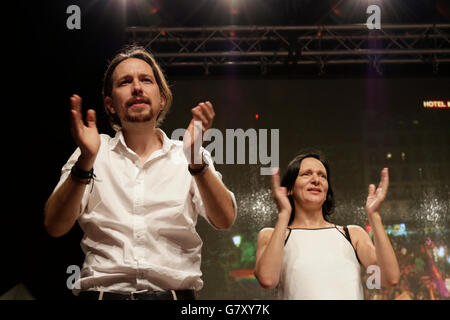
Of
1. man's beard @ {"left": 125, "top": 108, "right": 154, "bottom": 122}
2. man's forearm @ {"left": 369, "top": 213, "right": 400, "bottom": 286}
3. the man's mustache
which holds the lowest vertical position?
man's forearm @ {"left": 369, "top": 213, "right": 400, "bottom": 286}

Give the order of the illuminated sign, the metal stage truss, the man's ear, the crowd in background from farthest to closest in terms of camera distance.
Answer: the illuminated sign → the crowd in background → the metal stage truss → the man's ear

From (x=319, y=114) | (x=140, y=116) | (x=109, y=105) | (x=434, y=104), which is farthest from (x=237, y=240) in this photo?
(x=140, y=116)

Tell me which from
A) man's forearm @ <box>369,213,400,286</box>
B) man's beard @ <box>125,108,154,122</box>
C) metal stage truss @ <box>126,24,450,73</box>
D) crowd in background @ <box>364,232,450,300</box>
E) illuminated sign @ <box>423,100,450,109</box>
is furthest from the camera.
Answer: illuminated sign @ <box>423,100,450,109</box>

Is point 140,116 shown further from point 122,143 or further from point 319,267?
point 319,267

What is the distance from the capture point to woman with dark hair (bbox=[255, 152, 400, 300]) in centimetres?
202

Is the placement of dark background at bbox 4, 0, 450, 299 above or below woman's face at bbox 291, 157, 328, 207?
above

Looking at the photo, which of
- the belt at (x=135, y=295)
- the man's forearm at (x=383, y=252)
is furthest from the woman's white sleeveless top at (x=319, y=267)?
the belt at (x=135, y=295)

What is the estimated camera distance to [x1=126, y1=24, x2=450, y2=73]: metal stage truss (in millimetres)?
5070

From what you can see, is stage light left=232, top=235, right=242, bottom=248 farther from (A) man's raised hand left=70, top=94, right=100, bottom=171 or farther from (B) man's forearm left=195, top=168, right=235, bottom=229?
(A) man's raised hand left=70, top=94, right=100, bottom=171

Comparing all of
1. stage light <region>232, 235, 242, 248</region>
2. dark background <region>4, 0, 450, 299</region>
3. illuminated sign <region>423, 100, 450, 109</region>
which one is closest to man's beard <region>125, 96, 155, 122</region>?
dark background <region>4, 0, 450, 299</region>

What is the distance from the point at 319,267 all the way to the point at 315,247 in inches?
4.2

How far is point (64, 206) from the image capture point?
4.93 feet

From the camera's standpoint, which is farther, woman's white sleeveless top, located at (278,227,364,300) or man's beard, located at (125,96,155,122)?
woman's white sleeveless top, located at (278,227,364,300)

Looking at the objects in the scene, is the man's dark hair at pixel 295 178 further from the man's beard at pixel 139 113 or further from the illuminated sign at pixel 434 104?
the illuminated sign at pixel 434 104
